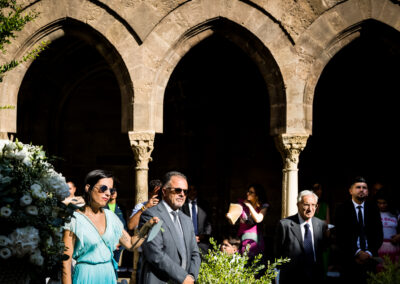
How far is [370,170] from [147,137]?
5143mm

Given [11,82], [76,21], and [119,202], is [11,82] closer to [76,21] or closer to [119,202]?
[76,21]

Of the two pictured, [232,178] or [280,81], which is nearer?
[280,81]

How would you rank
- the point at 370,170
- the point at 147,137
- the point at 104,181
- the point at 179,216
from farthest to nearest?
the point at 370,170 → the point at 147,137 → the point at 179,216 → the point at 104,181

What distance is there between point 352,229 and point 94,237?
336 cm

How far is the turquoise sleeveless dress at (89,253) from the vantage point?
3877mm

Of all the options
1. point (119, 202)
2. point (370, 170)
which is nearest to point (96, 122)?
point (119, 202)

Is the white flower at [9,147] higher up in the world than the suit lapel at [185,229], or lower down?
higher up

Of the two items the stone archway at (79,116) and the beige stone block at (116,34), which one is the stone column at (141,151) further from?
the stone archway at (79,116)

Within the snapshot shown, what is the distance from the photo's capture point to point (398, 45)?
8.45m

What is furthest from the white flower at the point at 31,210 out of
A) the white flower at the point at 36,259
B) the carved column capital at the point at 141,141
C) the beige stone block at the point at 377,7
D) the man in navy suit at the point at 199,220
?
the beige stone block at the point at 377,7

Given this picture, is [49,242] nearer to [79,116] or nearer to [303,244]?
[303,244]

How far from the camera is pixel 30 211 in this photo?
2.96 meters

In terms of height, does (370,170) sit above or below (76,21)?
below

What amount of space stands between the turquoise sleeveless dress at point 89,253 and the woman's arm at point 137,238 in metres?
0.21
